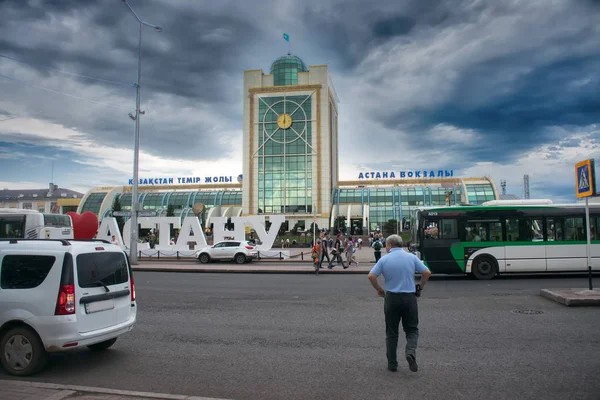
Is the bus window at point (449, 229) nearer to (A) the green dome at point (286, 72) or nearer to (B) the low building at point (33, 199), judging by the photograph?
(A) the green dome at point (286, 72)

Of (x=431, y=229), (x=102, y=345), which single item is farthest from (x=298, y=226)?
(x=102, y=345)

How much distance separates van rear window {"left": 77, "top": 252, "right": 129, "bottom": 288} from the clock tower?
63.8 metres

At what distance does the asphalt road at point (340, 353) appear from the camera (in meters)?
5.17

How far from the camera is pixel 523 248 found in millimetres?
16516

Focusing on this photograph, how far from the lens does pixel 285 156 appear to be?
236ft

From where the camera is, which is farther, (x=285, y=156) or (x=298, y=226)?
(x=285, y=156)

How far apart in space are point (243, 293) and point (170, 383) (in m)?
8.07

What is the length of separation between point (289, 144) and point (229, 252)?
46.1 m

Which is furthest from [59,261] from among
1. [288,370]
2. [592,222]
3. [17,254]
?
[592,222]

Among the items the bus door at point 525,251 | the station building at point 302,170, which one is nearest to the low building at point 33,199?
the station building at point 302,170

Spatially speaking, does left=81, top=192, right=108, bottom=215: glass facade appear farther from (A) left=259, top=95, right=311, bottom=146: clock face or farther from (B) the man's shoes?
(B) the man's shoes

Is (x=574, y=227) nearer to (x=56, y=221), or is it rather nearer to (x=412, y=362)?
(x=412, y=362)

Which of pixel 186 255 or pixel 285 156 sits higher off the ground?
pixel 285 156

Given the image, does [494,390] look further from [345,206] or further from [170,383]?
[345,206]
